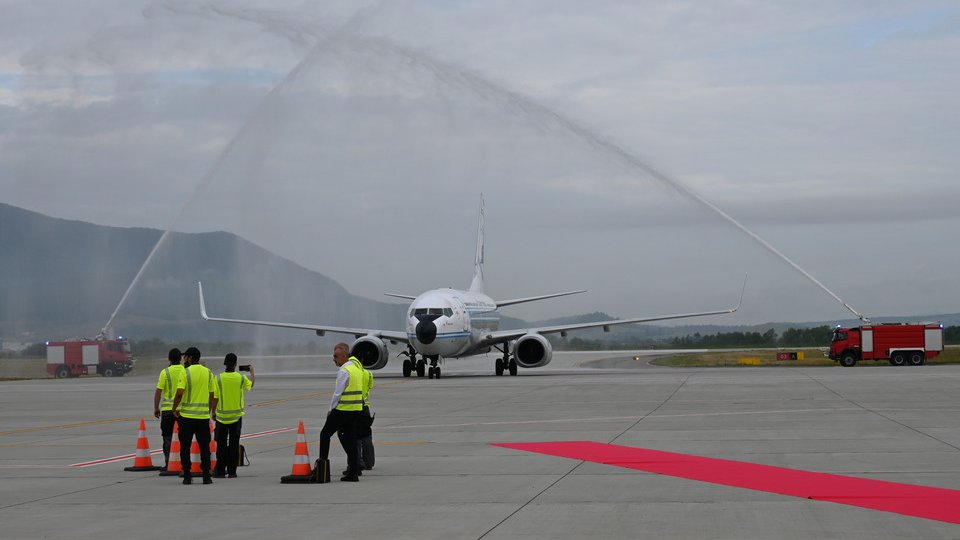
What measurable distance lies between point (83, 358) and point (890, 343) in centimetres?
4451

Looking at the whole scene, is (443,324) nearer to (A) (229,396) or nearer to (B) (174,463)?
(B) (174,463)

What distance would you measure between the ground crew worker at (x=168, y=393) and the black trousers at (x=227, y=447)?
2.33 ft

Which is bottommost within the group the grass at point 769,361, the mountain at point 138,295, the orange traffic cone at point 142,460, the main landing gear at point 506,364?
the grass at point 769,361

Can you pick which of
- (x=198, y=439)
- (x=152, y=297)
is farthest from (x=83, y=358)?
(x=152, y=297)

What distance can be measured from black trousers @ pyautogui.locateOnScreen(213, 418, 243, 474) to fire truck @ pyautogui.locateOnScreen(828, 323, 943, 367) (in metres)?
51.1

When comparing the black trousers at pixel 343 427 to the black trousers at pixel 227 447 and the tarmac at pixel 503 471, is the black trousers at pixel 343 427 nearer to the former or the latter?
the tarmac at pixel 503 471

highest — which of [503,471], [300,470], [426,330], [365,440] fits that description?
[426,330]

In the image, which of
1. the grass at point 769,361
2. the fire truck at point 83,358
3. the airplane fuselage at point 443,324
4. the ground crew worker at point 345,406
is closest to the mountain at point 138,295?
the fire truck at point 83,358

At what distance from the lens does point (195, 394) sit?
53.6 ft

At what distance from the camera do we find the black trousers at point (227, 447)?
16.7m

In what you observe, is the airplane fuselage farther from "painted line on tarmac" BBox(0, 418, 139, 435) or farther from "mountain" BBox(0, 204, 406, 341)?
"painted line on tarmac" BBox(0, 418, 139, 435)

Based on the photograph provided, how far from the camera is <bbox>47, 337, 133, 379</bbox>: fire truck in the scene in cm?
6544

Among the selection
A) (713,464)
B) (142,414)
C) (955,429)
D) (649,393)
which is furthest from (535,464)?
(649,393)

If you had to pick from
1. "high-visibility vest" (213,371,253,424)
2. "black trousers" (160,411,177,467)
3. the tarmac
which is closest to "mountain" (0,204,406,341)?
the tarmac
